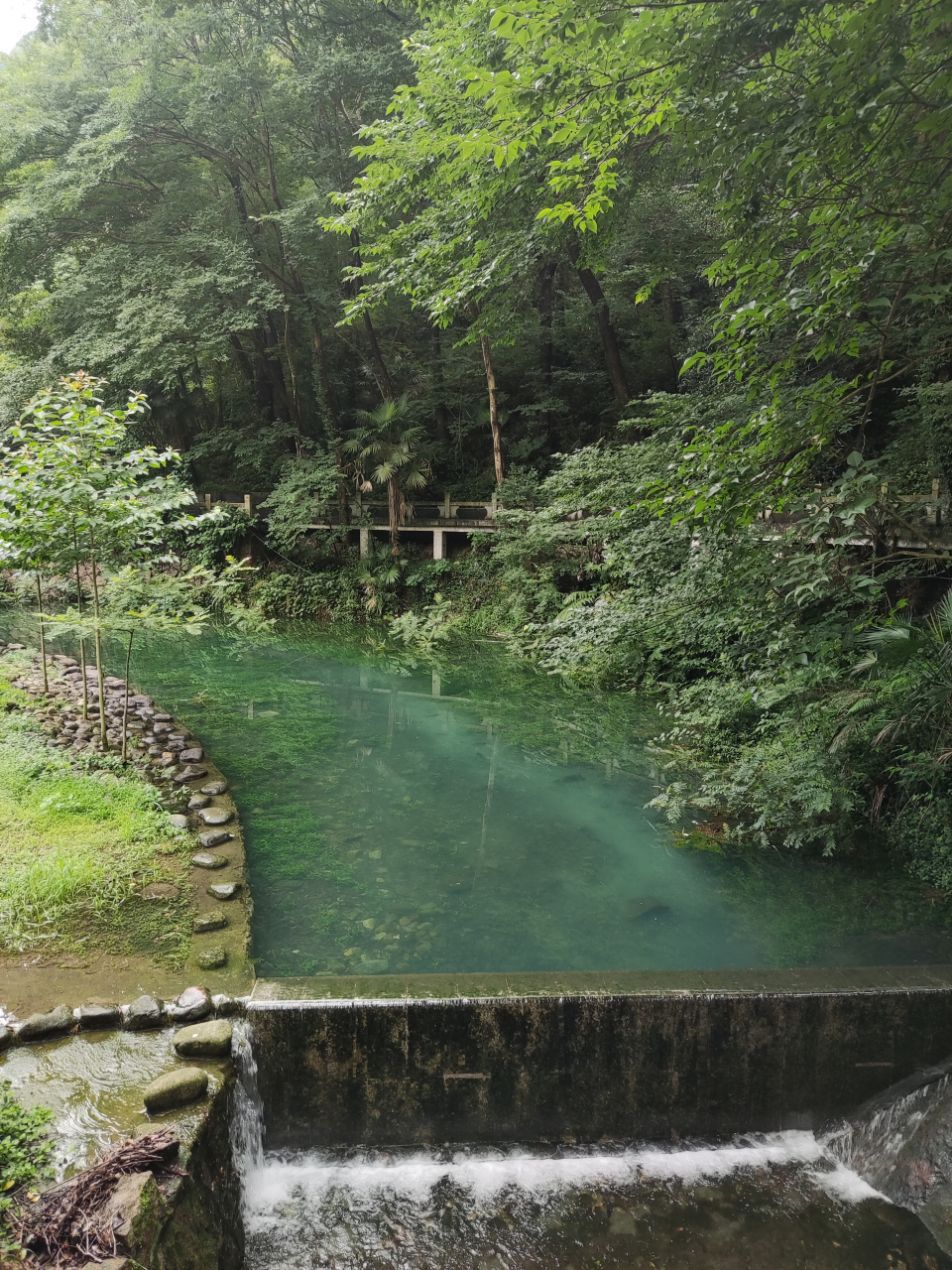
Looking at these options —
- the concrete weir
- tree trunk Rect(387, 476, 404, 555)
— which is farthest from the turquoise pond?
tree trunk Rect(387, 476, 404, 555)

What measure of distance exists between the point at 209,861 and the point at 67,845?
3.36 feet

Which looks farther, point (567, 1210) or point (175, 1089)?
point (567, 1210)

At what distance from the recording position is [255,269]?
1683 centimetres

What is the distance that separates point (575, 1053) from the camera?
411 centimetres

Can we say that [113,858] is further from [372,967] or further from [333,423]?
[333,423]

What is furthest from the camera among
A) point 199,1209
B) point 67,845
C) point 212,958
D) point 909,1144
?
point 67,845

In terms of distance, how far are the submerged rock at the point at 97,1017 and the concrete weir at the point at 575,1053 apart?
0.70 m

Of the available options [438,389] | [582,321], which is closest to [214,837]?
[438,389]

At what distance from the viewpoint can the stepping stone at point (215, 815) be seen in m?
6.25

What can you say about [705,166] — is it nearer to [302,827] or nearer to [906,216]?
[906,216]

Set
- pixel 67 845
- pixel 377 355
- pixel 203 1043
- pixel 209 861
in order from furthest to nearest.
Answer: pixel 377 355 → pixel 209 861 → pixel 67 845 → pixel 203 1043

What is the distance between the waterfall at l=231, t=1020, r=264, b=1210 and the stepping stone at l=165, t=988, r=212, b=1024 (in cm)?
21

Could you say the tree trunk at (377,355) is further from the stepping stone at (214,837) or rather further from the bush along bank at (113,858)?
the stepping stone at (214,837)

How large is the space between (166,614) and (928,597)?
867cm
